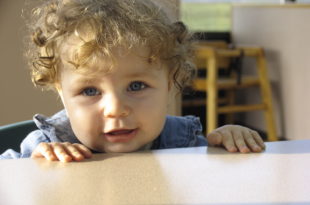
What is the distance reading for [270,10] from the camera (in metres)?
3.62

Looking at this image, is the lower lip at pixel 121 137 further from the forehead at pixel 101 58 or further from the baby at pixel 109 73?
the forehead at pixel 101 58

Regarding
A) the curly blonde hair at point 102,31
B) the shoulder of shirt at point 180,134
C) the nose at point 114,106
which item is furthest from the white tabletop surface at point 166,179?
the shoulder of shirt at point 180,134

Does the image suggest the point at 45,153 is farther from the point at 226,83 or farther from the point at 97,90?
the point at 226,83

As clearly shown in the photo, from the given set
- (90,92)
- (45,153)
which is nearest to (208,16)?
(90,92)

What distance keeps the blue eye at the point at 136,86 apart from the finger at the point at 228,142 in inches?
6.3

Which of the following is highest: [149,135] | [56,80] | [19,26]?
[19,26]

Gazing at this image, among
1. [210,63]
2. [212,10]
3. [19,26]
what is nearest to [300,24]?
[210,63]

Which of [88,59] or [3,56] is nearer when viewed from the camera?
[88,59]

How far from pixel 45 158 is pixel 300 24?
288cm

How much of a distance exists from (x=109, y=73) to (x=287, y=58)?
9.20 ft

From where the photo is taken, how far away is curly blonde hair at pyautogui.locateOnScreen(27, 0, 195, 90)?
0.82 meters

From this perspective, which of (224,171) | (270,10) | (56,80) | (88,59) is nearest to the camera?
(224,171)

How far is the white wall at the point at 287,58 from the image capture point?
3.18 meters

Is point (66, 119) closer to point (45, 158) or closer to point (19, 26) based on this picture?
point (45, 158)
